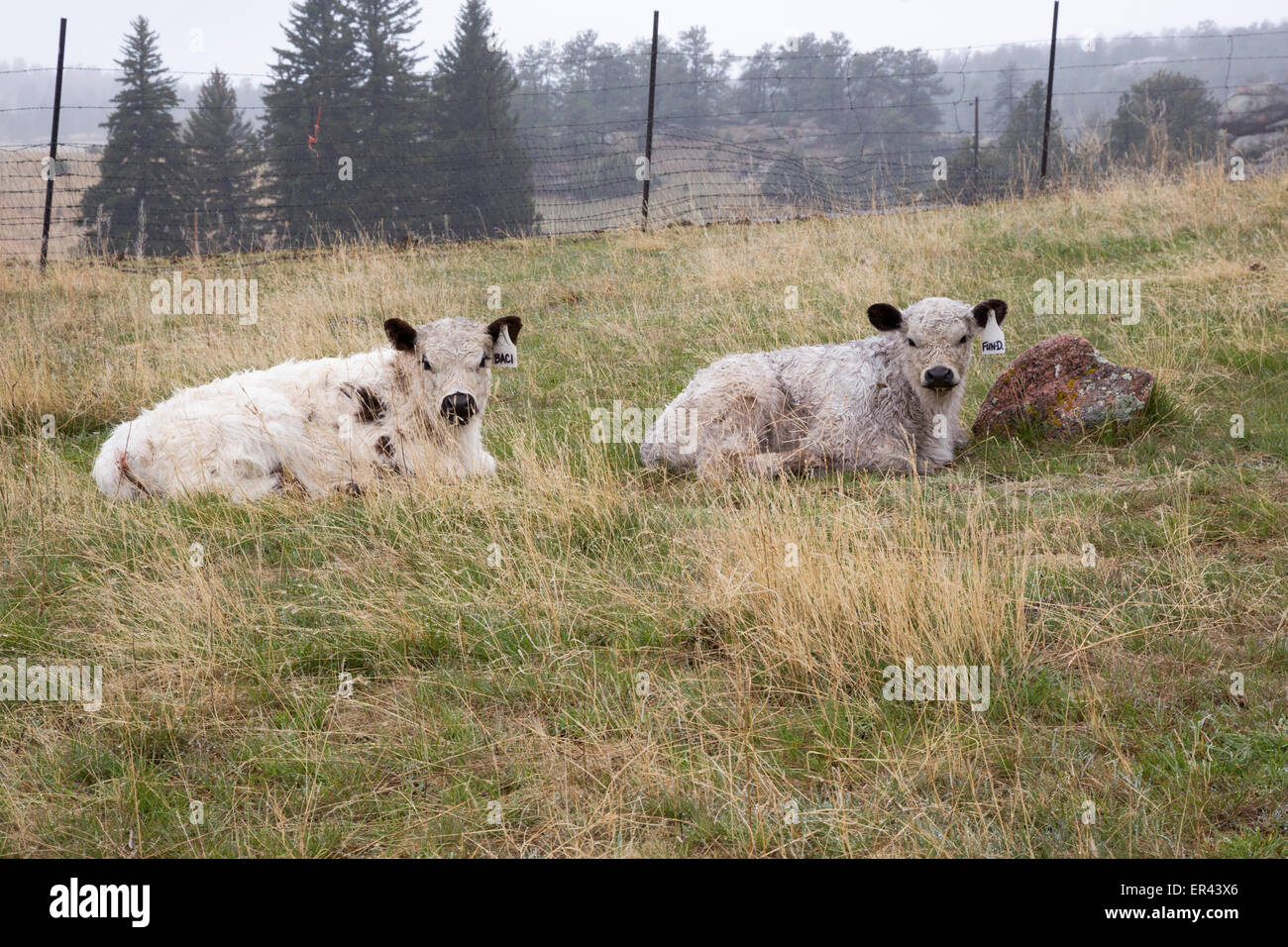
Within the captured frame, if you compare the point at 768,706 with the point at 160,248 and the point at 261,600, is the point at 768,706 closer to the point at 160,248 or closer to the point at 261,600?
the point at 261,600

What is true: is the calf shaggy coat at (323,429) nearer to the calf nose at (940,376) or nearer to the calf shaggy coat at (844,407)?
the calf shaggy coat at (844,407)

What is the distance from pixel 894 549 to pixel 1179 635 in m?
1.31

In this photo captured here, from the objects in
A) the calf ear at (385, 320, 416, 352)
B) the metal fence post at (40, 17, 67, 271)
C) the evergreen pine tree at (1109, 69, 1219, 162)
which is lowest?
the calf ear at (385, 320, 416, 352)

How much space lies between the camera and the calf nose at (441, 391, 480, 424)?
294 inches

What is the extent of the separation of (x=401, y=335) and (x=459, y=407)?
0.76 metres

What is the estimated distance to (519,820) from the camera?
3467 mm

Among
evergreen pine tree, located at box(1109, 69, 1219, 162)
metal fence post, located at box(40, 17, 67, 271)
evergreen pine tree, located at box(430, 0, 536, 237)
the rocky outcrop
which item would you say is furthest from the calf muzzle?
the rocky outcrop

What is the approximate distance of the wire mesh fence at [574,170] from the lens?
20.0m

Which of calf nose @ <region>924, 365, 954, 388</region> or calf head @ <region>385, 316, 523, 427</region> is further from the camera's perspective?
calf nose @ <region>924, 365, 954, 388</region>

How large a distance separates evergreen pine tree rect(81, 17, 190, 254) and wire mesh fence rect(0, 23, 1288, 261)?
→ 0.62 feet

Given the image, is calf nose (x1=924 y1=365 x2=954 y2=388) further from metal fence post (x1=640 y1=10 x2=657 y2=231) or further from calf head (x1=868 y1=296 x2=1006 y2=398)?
metal fence post (x1=640 y1=10 x2=657 y2=231)

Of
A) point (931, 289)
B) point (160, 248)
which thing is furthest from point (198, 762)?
point (160, 248)

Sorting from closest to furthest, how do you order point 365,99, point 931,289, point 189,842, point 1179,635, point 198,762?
point 189,842, point 198,762, point 1179,635, point 931,289, point 365,99

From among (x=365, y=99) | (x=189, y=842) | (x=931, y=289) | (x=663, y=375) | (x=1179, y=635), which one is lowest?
(x=189, y=842)
